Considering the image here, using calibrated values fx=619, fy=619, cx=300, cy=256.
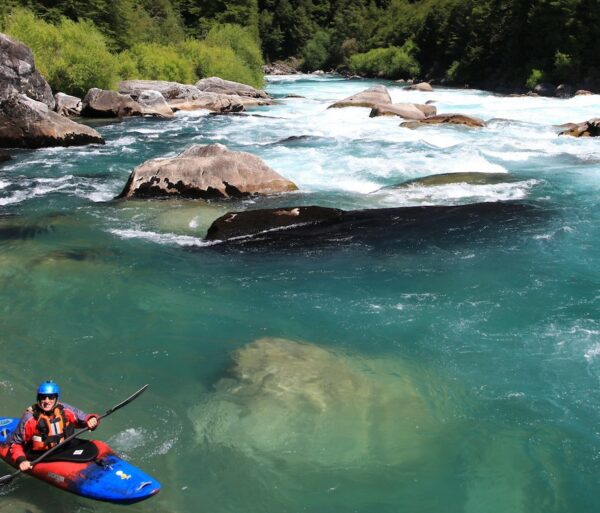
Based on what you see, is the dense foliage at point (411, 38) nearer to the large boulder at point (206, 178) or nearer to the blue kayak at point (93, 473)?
the large boulder at point (206, 178)

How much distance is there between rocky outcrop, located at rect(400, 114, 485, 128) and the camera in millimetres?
21250

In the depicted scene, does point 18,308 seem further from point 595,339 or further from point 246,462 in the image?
point 595,339

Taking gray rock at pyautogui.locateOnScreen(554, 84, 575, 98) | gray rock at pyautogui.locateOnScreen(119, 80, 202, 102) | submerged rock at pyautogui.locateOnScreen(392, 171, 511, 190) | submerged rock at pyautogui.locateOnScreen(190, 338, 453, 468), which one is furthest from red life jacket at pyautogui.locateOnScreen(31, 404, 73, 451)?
gray rock at pyautogui.locateOnScreen(554, 84, 575, 98)

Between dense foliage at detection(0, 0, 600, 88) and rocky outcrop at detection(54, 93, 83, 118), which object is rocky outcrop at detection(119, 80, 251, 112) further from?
rocky outcrop at detection(54, 93, 83, 118)

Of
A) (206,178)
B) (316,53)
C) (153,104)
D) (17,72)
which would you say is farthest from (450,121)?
(316,53)

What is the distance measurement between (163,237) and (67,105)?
652 inches

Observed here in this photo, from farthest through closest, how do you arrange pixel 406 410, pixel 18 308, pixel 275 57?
pixel 275 57 < pixel 18 308 < pixel 406 410

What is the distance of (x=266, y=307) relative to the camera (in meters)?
7.36

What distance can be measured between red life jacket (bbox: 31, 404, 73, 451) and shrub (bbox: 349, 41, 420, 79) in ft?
180

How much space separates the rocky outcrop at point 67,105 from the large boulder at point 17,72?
7.17ft

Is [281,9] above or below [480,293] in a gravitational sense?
above

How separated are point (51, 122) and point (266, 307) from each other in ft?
41.3

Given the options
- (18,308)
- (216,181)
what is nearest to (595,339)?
(18,308)

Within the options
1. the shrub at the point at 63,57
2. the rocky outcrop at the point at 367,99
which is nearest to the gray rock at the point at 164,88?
the shrub at the point at 63,57
